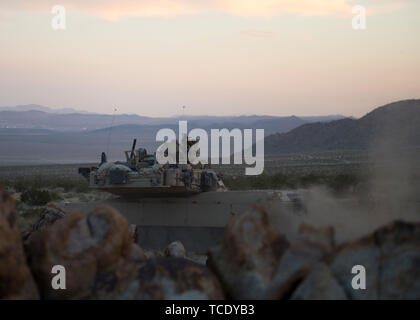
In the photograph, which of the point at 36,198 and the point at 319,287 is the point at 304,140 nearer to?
the point at 36,198

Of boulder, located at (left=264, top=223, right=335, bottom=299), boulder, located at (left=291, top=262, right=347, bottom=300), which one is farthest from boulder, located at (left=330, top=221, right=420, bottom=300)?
boulder, located at (left=264, top=223, right=335, bottom=299)

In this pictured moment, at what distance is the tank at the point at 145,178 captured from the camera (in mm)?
14492

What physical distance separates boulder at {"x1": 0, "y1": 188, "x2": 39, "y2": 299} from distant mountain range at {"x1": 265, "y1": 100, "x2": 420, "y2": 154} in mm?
66625

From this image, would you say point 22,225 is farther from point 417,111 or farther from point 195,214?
point 417,111

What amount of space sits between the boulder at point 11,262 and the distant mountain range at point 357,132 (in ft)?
219

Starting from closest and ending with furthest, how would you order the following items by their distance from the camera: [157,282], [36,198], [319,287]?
[319,287], [157,282], [36,198]

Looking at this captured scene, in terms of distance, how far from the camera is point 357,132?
9331 cm

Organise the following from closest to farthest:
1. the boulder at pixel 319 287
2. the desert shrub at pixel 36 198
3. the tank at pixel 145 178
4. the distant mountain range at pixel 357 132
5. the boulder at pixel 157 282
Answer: the boulder at pixel 319 287
the boulder at pixel 157 282
the tank at pixel 145 178
the desert shrub at pixel 36 198
the distant mountain range at pixel 357 132

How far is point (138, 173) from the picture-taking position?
14.7m

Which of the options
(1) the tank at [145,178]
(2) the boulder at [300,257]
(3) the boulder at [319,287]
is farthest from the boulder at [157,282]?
(1) the tank at [145,178]

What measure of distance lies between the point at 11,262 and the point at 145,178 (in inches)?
380

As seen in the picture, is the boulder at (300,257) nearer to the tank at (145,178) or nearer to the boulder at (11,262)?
the boulder at (11,262)

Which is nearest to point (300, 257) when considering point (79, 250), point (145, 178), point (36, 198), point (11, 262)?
point (79, 250)

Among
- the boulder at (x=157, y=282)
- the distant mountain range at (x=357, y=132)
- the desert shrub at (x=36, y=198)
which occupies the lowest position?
the desert shrub at (x=36, y=198)
